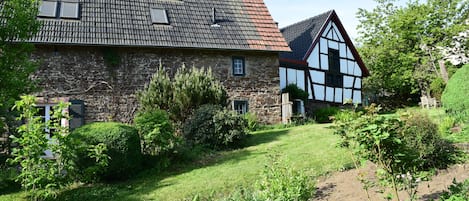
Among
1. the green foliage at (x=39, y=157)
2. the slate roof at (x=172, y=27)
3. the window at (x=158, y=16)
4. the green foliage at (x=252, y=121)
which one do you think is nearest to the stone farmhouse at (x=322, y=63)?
the slate roof at (x=172, y=27)

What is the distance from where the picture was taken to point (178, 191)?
8.59 m

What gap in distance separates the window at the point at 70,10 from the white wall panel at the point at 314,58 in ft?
37.5

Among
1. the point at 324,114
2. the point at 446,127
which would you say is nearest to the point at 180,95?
the point at 446,127

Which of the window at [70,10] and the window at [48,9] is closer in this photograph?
the window at [48,9]

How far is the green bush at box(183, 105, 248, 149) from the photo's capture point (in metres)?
12.2

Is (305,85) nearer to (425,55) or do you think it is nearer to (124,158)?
(425,55)

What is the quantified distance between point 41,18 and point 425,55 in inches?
862

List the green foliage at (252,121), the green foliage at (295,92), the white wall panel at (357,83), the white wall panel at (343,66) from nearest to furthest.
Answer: the green foliage at (252,121) → the green foliage at (295,92) → the white wall panel at (343,66) → the white wall panel at (357,83)

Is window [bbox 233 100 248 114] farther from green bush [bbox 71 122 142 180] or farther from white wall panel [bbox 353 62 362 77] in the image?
white wall panel [bbox 353 62 362 77]

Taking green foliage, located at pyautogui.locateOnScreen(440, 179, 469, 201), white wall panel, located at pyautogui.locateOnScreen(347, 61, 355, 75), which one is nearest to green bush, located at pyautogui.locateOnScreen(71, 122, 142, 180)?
green foliage, located at pyautogui.locateOnScreen(440, 179, 469, 201)

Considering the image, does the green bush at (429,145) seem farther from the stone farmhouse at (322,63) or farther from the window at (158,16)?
the stone farmhouse at (322,63)

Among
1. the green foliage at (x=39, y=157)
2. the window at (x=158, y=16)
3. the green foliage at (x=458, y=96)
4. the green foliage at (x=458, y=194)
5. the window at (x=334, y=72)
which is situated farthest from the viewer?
the window at (x=334, y=72)

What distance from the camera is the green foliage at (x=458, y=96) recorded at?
12.4 meters

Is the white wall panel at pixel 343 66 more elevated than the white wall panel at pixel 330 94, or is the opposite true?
the white wall panel at pixel 343 66
